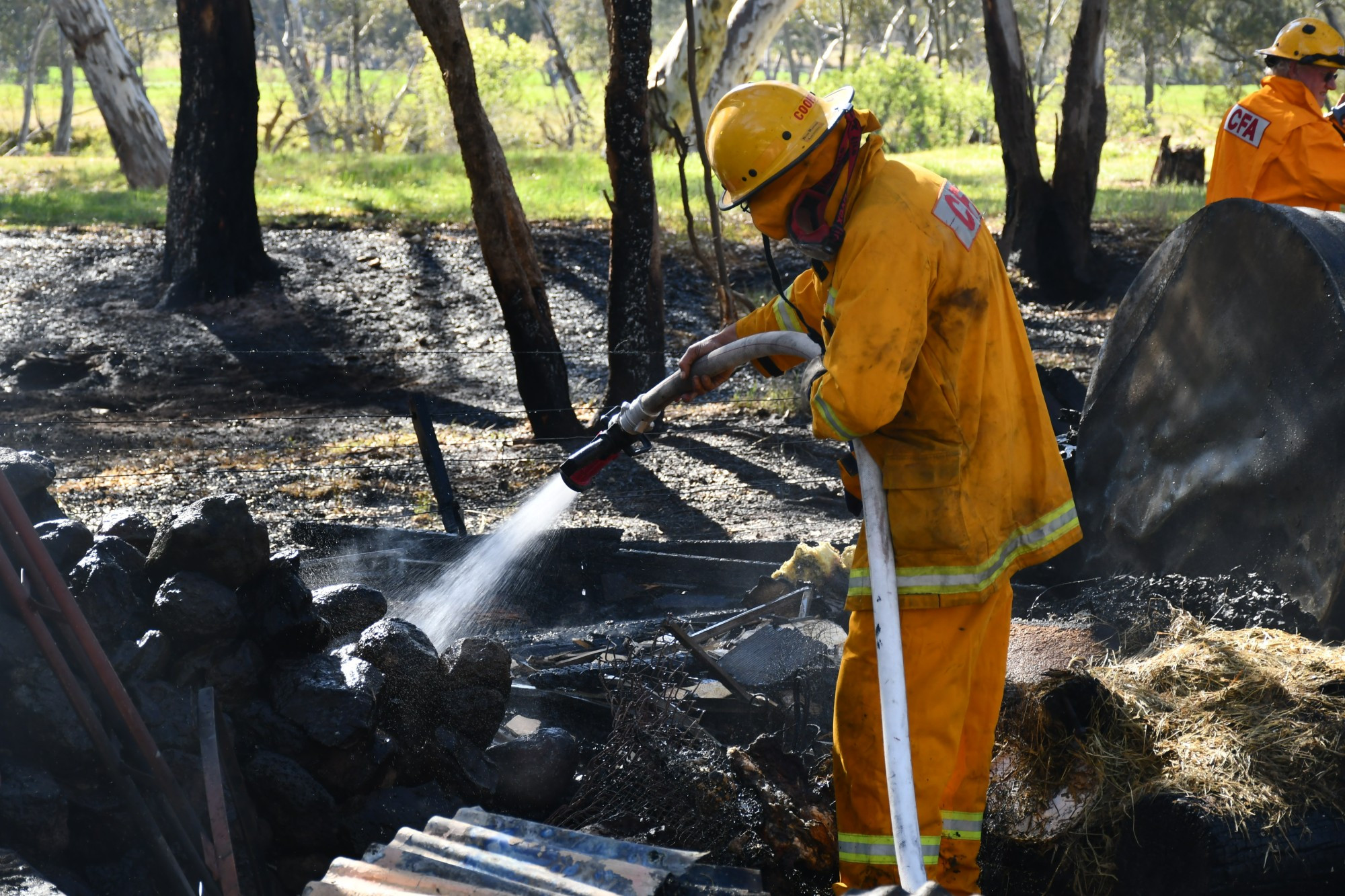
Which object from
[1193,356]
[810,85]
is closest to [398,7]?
[810,85]

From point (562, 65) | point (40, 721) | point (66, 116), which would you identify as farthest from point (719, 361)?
point (66, 116)

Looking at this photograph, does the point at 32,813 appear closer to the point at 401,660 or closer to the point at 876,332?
the point at 401,660

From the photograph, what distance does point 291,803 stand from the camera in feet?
10.5

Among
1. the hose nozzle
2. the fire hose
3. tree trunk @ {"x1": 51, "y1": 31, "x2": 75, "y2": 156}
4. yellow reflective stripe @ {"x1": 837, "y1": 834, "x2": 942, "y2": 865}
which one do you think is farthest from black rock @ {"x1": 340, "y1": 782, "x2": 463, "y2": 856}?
tree trunk @ {"x1": 51, "y1": 31, "x2": 75, "y2": 156}

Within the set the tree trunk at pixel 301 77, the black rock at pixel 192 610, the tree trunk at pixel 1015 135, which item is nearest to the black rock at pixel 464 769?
the black rock at pixel 192 610

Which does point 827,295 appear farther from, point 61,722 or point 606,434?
point 61,722

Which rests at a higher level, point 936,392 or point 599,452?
point 936,392

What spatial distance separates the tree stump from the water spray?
1765cm

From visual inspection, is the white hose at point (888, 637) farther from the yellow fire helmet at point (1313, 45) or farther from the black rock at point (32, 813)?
the yellow fire helmet at point (1313, 45)

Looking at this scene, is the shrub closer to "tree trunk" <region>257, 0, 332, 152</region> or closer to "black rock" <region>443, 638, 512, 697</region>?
"tree trunk" <region>257, 0, 332, 152</region>

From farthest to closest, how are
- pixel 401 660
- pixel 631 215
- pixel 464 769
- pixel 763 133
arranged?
pixel 631 215
pixel 401 660
pixel 464 769
pixel 763 133

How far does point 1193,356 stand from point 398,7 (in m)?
45.8

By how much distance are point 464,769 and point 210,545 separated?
1001 mm

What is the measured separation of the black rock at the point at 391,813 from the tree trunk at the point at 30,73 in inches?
1256
